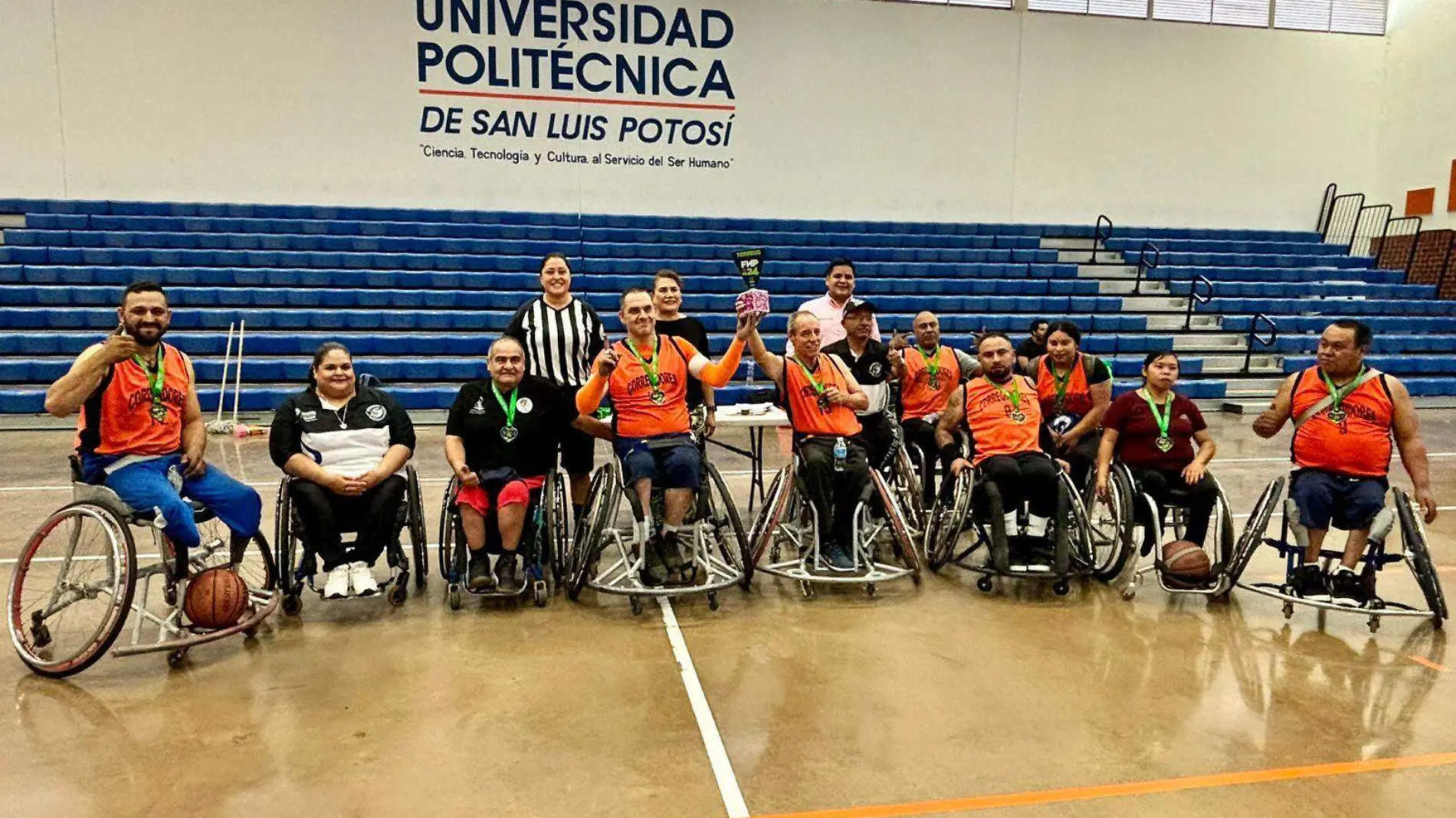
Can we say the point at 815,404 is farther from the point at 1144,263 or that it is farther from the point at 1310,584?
the point at 1144,263

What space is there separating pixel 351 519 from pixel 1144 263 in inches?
403

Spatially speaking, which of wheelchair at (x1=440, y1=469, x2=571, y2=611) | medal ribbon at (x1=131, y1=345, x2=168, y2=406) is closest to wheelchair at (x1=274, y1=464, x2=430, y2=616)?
wheelchair at (x1=440, y1=469, x2=571, y2=611)

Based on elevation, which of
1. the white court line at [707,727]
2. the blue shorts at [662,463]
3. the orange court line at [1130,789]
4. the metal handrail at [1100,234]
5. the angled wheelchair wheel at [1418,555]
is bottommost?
the orange court line at [1130,789]

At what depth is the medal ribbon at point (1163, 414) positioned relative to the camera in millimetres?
3467

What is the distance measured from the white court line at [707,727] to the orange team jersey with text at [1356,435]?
7.24 feet

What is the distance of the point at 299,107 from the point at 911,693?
10212 mm

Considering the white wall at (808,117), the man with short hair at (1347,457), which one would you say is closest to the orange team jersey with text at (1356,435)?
the man with short hair at (1347,457)

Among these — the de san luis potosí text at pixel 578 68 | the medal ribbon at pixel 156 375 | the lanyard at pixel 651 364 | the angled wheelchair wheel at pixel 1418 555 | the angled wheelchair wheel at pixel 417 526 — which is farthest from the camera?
the de san luis potosí text at pixel 578 68

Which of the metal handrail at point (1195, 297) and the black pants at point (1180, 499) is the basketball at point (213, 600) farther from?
the metal handrail at point (1195, 297)

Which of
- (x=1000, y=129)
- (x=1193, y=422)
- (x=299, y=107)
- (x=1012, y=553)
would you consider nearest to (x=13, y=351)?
(x=299, y=107)

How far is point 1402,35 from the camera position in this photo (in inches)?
464

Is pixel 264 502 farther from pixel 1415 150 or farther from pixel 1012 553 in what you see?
pixel 1415 150

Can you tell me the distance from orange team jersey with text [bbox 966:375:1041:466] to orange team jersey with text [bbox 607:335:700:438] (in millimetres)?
1186

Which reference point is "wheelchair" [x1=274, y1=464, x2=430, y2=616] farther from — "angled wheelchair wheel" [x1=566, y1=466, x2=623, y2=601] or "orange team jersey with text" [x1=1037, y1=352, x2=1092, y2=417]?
"orange team jersey with text" [x1=1037, y1=352, x2=1092, y2=417]
